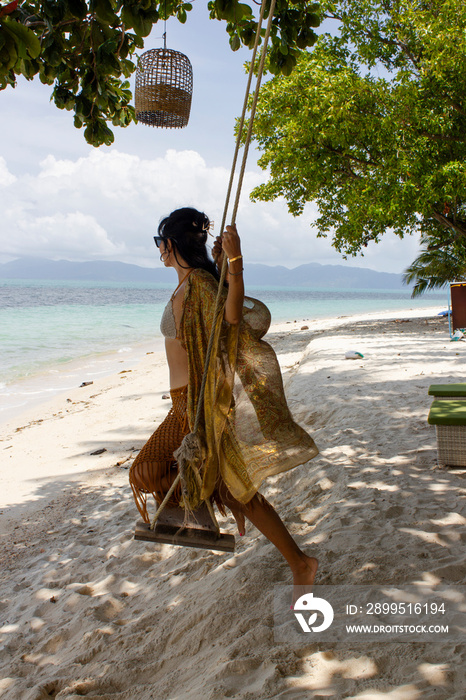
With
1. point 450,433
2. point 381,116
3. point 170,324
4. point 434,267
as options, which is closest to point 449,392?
point 450,433

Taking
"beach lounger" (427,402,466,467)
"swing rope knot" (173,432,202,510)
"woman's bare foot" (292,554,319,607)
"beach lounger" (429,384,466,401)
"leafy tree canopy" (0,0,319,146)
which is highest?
"leafy tree canopy" (0,0,319,146)

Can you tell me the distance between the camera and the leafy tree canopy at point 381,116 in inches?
476

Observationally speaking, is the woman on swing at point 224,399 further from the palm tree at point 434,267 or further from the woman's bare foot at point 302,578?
the palm tree at point 434,267

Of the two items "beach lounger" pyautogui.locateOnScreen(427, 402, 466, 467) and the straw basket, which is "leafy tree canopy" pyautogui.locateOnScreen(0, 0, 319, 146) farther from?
"beach lounger" pyautogui.locateOnScreen(427, 402, 466, 467)

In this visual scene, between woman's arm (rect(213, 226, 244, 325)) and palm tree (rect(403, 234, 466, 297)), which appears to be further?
palm tree (rect(403, 234, 466, 297))

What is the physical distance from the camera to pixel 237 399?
2348 millimetres

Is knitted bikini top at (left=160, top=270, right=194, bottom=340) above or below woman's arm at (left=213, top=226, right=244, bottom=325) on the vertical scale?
below

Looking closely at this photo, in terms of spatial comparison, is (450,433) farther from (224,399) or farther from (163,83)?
(163,83)

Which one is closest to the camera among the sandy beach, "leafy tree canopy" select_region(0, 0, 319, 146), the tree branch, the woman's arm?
the sandy beach

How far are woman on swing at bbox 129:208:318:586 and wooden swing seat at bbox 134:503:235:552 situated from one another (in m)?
0.07

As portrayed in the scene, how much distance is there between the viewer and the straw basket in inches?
163

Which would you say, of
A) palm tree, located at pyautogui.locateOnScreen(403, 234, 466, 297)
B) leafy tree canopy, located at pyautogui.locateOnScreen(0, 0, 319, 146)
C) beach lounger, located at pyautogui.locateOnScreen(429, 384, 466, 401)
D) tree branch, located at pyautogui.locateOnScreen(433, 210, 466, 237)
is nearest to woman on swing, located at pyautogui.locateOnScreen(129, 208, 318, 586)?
leafy tree canopy, located at pyautogui.locateOnScreen(0, 0, 319, 146)

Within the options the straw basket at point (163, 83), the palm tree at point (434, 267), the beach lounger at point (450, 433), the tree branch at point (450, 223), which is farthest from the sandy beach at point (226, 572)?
the palm tree at point (434, 267)

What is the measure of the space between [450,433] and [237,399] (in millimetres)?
1995
